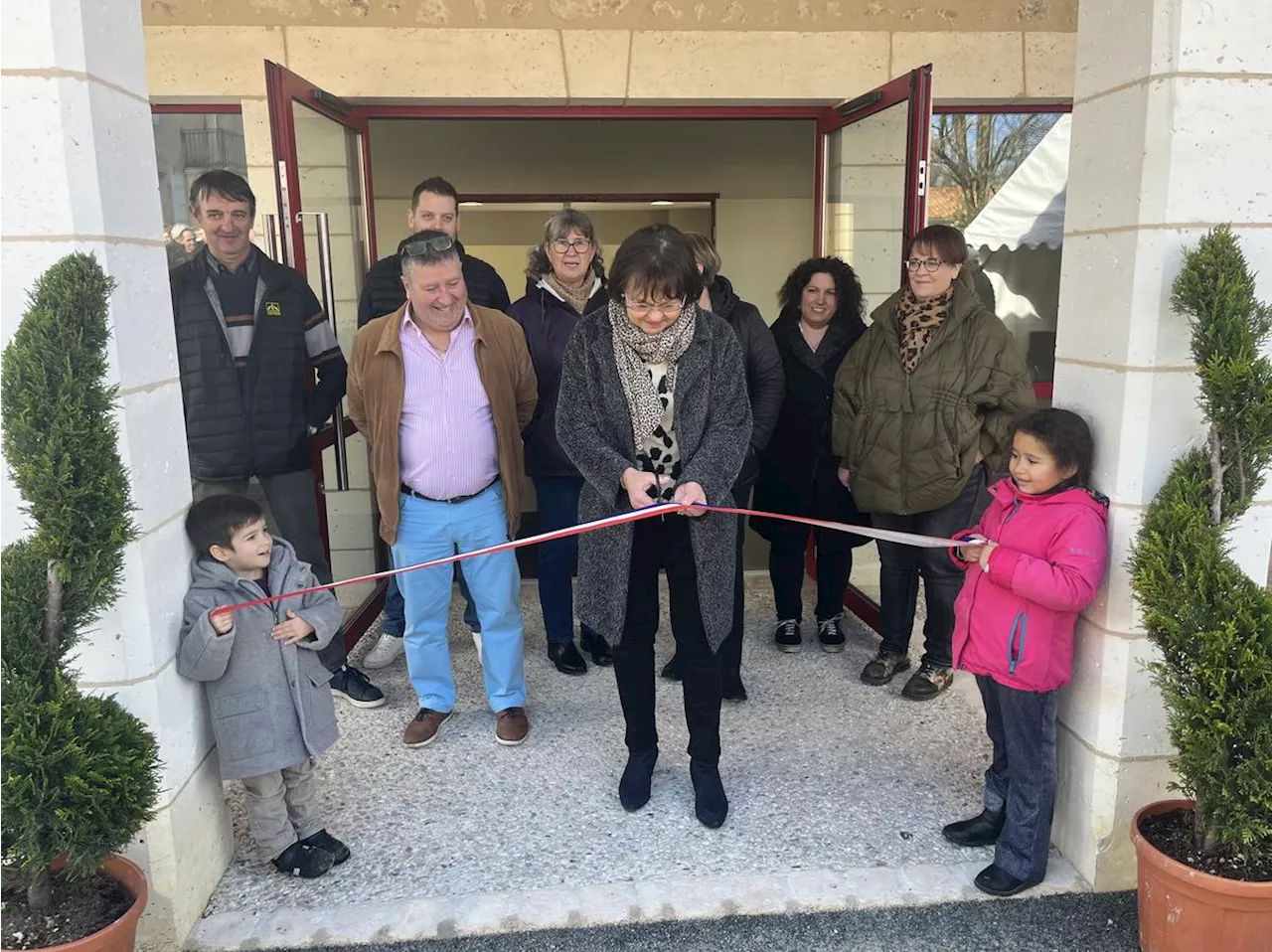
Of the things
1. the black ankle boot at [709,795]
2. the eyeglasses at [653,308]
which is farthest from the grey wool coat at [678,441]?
the black ankle boot at [709,795]

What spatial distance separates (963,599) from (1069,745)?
0.48 meters

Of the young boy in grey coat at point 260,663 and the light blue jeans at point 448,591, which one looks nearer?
the young boy in grey coat at point 260,663

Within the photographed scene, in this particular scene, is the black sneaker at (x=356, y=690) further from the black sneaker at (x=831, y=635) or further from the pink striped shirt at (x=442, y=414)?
the black sneaker at (x=831, y=635)

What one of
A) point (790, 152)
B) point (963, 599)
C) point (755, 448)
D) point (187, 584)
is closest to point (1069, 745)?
point (963, 599)

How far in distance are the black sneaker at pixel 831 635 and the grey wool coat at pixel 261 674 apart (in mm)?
2256

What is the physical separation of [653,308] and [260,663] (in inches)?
54.4

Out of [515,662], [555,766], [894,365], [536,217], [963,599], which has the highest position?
[536,217]

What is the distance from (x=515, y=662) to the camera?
11.5ft

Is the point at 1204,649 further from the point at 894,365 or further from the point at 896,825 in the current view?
the point at 894,365

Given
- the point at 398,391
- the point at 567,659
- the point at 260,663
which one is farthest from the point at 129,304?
the point at 567,659

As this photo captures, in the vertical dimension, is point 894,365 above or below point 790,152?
below

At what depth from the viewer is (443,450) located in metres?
3.23

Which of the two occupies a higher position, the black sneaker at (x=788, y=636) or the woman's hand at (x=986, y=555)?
the woman's hand at (x=986, y=555)

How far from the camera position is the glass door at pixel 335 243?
388 cm
